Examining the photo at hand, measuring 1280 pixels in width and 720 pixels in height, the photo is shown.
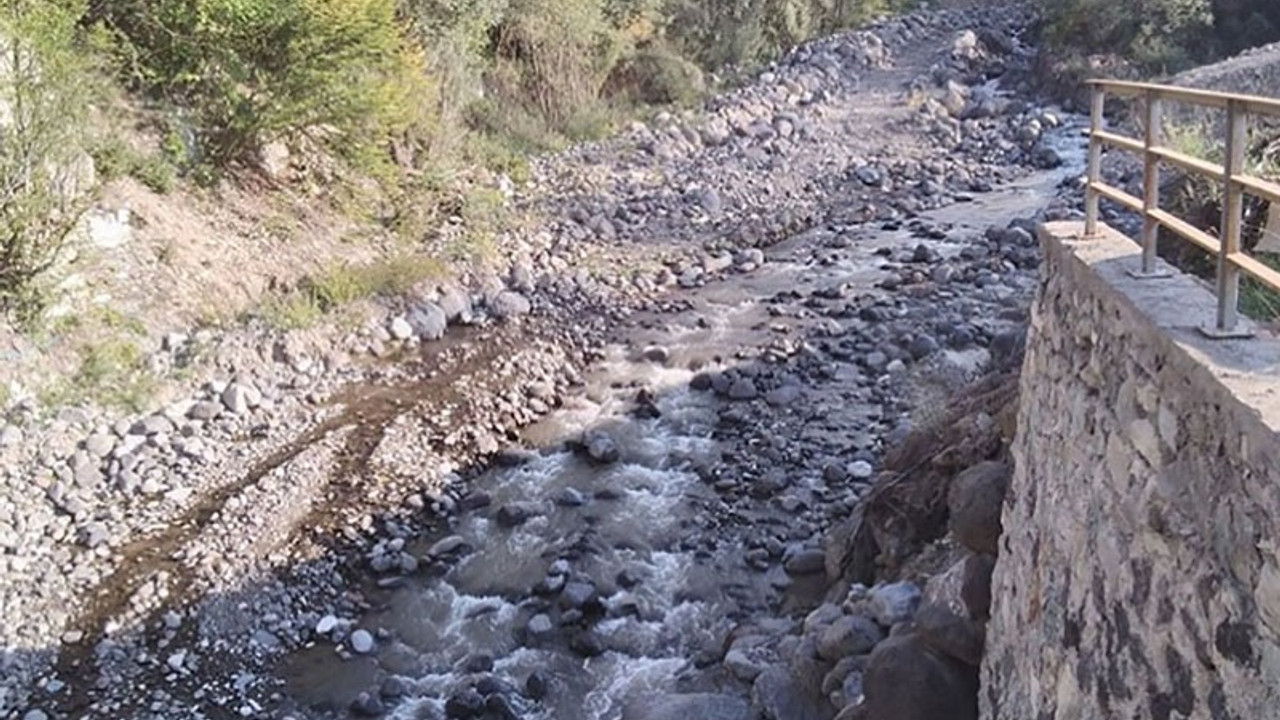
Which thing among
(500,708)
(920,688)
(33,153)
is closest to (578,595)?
(500,708)

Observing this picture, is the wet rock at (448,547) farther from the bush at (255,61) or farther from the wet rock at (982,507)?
the bush at (255,61)

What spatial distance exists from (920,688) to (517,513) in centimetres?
455

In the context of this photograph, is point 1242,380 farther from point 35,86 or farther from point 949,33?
point 949,33

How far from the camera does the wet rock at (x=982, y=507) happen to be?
5277 millimetres

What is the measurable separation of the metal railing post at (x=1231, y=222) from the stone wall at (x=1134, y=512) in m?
0.08

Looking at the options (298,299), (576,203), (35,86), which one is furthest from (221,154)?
(576,203)

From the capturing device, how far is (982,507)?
5375 millimetres

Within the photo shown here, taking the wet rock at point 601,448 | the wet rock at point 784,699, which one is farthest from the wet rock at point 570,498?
the wet rock at point 784,699

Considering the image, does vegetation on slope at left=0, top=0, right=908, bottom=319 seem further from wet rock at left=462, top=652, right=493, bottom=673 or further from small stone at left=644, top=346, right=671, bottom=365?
wet rock at left=462, top=652, right=493, bottom=673

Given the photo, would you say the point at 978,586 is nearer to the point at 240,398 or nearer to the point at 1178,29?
the point at 240,398

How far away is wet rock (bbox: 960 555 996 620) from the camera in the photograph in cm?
502

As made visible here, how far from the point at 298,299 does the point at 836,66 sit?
1569cm

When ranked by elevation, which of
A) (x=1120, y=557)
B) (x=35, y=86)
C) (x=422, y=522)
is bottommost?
(x=422, y=522)

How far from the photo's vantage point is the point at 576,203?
16328 millimetres
